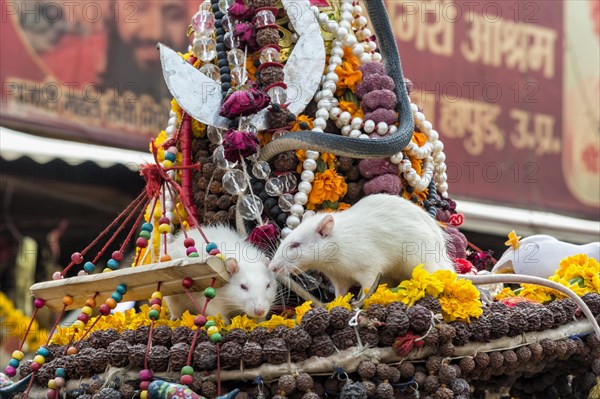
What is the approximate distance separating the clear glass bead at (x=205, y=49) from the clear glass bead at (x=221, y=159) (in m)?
0.29

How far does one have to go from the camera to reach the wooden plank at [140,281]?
196 centimetres

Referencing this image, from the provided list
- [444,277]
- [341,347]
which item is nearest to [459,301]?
[444,277]

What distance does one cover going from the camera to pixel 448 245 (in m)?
2.47

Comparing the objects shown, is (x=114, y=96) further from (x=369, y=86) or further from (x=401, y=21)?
(x=369, y=86)

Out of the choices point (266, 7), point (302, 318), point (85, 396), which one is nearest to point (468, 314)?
point (302, 318)

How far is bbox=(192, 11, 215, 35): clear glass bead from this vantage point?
2.55m

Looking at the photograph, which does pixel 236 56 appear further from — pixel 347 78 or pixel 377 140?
pixel 377 140

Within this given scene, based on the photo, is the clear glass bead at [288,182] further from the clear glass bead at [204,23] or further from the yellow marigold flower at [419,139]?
the clear glass bead at [204,23]

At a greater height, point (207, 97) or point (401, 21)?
point (207, 97)

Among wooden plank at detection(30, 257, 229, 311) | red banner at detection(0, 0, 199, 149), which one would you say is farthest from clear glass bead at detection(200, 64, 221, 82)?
red banner at detection(0, 0, 199, 149)

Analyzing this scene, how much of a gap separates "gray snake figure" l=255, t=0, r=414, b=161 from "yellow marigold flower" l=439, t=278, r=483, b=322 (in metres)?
0.41

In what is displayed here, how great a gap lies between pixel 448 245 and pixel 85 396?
43.5 inches

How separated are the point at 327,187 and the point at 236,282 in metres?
0.37

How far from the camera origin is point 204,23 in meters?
2.55
